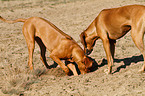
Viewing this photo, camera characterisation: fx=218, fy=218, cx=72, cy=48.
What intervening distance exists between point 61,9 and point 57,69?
10148 millimetres

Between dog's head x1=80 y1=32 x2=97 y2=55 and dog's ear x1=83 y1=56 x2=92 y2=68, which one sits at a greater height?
dog's head x1=80 y1=32 x2=97 y2=55

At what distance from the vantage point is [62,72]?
6648mm

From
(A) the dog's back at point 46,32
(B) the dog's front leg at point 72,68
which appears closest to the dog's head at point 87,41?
(A) the dog's back at point 46,32

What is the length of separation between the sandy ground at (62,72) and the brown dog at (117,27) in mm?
734

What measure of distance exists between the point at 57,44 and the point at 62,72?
941 millimetres

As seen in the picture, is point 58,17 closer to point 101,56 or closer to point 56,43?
point 101,56

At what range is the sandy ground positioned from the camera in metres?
4.48

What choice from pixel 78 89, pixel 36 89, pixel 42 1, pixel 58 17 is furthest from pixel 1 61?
pixel 42 1

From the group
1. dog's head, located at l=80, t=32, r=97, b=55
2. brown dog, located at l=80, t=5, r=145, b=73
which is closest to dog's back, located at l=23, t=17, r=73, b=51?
dog's head, located at l=80, t=32, r=97, b=55

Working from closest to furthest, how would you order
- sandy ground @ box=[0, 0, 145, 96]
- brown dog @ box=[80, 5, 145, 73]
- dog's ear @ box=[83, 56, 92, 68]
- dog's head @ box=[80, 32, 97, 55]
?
sandy ground @ box=[0, 0, 145, 96] < brown dog @ box=[80, 5, 145, 73] < dog's ear @ box=[83, 56, 92, 68] < dog's head @ box=[80, 32, 97, 55]

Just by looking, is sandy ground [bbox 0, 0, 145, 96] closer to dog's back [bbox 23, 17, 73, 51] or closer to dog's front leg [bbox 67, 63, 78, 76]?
dog's front leg [bbox 67, 63, 78, 76]

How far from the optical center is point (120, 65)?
21.4ft

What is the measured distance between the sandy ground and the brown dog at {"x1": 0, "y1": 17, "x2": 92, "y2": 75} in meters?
0.37

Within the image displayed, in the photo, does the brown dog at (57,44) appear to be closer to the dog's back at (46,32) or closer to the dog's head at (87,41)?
the dog's back at (46,32)
